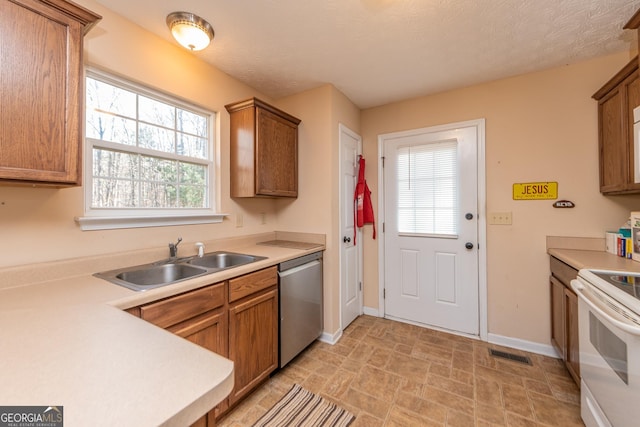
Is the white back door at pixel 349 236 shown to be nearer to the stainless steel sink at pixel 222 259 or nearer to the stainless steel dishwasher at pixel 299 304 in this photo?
the stainless steel dishwasher at pixel 299 304

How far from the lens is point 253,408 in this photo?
1.64m

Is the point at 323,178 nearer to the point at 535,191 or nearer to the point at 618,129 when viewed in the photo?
the point at 535,191

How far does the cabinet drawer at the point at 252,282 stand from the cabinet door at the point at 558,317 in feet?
6.87

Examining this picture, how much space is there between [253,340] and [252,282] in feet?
1.27

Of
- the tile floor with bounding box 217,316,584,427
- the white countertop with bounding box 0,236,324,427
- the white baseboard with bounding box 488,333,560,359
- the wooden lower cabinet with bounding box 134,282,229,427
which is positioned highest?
the white countertop with bounding box 0,236,324,427

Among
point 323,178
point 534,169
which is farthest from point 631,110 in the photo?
point 323,178

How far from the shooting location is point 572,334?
5.71 feet

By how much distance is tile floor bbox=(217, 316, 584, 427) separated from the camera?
156 centimetres

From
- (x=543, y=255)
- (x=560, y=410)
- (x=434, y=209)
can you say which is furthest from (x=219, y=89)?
(x=560, y=410)

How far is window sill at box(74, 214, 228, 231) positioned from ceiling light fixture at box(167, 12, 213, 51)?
118cm

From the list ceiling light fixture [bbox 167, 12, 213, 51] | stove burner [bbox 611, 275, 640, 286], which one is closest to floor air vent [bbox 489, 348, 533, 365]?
stove burner [bbox 611, 275, 640, 286]

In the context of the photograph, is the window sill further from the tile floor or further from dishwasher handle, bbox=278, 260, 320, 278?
the tile floor

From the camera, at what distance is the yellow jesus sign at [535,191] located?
220 centimetres

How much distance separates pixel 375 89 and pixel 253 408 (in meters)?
2.81
